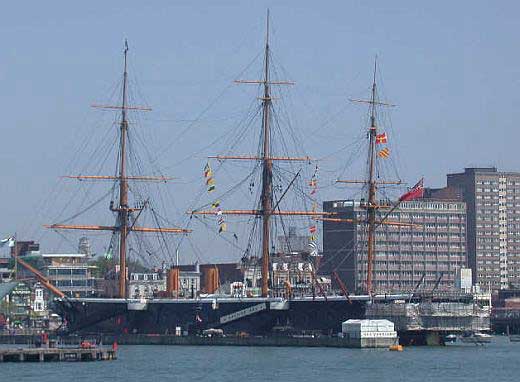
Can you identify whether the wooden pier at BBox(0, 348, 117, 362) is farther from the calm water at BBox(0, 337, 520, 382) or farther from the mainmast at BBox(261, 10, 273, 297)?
the mainmast at BBox(261, 10, 273, 297)

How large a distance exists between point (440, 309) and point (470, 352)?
4.36 meters

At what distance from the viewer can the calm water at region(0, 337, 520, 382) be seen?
9369 cm

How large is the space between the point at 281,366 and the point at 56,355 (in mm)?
18029

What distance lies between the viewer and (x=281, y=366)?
335ft

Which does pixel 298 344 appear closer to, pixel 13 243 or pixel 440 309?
pixel 440 309

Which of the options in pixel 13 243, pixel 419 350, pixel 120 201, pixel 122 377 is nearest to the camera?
pixel 122 377

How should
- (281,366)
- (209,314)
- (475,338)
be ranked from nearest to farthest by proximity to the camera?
(281,366)
(209,314)
(475,338)

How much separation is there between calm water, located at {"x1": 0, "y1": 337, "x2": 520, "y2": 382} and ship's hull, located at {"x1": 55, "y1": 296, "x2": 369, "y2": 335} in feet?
28.0

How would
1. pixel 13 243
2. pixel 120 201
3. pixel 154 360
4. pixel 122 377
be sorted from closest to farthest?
1. pixel 122 377
2. pixel 154 360
3. pixel 13 243
4. pixel 120 201

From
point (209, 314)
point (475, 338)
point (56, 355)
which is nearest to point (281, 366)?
point (56, 355)

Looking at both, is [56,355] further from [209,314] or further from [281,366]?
[209,314]

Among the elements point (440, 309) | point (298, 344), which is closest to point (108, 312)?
point (298, 344)

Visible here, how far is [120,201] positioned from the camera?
150 metres

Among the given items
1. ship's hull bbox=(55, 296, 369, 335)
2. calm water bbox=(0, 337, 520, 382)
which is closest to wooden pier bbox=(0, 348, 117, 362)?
calm water bbox=(0, 337, 520, 382)
